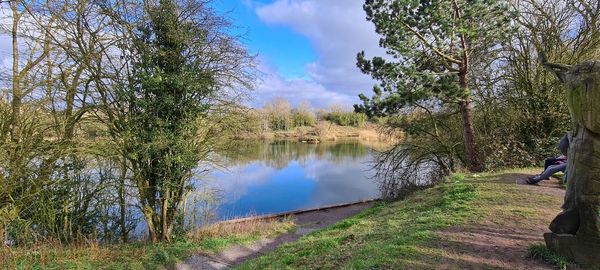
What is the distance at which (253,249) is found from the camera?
366 inches

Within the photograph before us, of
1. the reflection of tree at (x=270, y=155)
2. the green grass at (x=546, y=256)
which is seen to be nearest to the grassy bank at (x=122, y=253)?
the reflection of tree at (x=270, y=155)

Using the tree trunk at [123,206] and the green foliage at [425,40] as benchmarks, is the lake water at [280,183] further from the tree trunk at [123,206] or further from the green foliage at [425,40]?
the green foliage at [425,40]

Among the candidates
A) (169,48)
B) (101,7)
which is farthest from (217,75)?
(101,7)

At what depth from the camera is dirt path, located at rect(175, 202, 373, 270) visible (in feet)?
26.1

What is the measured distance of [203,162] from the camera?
1003 centimetres

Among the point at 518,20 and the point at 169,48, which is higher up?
the point at 518,20

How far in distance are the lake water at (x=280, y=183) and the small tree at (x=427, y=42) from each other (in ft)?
15.2

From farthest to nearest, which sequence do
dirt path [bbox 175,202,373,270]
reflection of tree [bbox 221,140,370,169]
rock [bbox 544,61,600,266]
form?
reflection of tree [bbox 221,140,370,169]
dirt path [bbox 175,202,373,270]
rock [bbox 544,61,600,266]

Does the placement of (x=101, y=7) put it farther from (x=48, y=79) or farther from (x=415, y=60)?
(x=415, y=60)

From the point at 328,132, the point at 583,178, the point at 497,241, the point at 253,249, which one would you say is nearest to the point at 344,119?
the point at 328,132

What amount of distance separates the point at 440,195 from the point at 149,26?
8.31 meters

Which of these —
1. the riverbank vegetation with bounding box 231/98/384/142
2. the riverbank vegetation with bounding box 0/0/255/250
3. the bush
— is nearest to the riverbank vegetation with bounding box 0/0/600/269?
the riverbank vegetation with bounding box 0/0/255/250

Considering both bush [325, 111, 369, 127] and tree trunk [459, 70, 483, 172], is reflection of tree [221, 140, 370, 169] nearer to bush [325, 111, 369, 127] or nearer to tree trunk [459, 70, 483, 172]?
tree trunk [459, 70, 483, 172]

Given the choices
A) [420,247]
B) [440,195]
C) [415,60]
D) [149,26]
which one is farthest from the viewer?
[415,60]
